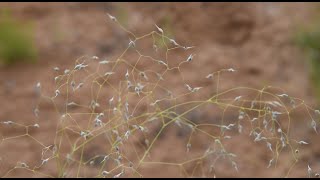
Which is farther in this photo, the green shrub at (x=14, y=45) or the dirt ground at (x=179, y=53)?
the green shrub at (x=14, y=45)

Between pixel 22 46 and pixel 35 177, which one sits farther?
pixel 22 46

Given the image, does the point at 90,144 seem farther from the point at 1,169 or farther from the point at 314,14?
the point at 314,14

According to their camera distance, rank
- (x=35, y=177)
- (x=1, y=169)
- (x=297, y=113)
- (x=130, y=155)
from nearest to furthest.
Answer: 1. (x=1, y=169)
2. (x=35, y=177)
3. (x=130, y=155)
4. (x=297, y=113)

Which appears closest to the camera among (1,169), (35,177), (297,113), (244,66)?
(1,169)

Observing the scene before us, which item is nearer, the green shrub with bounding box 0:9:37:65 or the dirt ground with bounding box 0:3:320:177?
the dirt ground with bounding box 0:3:320:177

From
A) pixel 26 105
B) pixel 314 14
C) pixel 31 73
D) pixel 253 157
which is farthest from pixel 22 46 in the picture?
pixel 314 14

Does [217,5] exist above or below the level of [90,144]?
above
